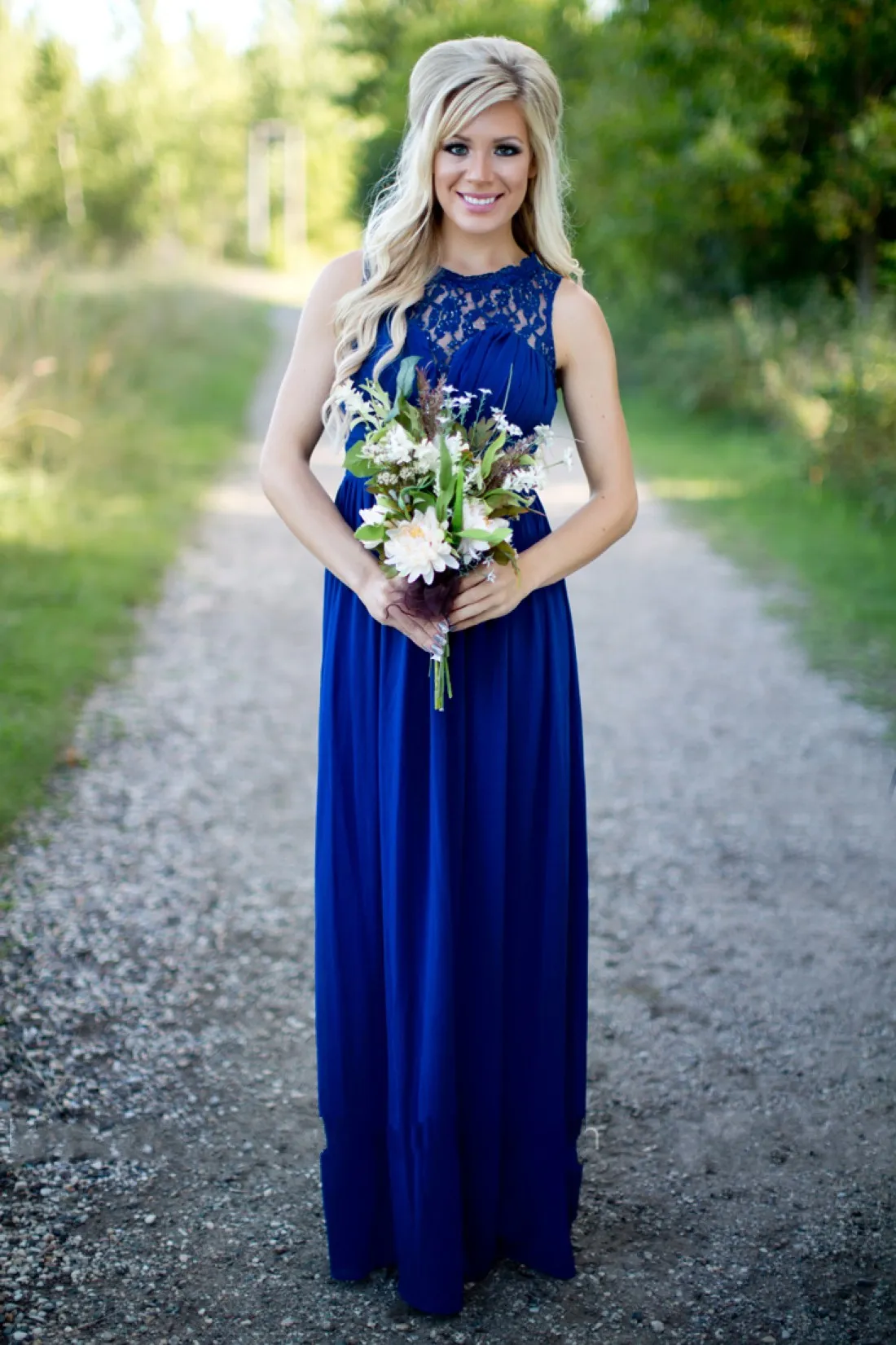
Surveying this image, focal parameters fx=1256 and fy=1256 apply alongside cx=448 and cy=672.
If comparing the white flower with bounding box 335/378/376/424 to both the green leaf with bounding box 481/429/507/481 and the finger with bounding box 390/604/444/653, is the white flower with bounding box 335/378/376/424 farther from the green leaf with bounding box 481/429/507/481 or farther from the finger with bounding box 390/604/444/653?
the finger with bounding box 390/604/444/653

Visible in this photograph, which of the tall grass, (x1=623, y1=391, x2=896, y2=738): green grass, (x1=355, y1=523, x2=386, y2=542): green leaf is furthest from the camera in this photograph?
the tall grass

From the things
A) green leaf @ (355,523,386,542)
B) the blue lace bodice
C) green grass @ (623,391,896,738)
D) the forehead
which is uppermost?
green grass @ (623,391,896,738)

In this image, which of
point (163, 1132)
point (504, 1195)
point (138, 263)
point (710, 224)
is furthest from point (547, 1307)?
point (138, 263)

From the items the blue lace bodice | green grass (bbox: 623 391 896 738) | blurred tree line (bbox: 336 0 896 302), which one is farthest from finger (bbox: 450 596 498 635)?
blurred tree line (bbox: 336 0 896 302)

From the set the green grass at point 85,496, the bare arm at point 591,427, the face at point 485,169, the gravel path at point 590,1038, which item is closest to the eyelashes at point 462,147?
the face at point 485,169

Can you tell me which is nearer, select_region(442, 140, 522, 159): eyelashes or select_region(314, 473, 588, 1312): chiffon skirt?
select_region(442, 140, 522, 159): eyelashes

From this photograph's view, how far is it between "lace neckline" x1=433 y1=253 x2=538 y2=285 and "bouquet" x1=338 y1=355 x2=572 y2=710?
12.9 inches

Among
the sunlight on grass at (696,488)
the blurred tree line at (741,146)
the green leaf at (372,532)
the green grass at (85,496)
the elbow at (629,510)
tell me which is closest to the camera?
the green leaf at (372,532)

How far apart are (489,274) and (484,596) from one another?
2.45 feet

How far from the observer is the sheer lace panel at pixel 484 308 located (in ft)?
8.70

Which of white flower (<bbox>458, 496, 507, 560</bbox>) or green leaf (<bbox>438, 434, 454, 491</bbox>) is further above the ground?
green leaf (<bbox>438, 434, 454, 491</bbox>)

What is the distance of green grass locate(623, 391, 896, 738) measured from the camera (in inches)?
320

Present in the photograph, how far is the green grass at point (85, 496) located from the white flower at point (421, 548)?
352cm

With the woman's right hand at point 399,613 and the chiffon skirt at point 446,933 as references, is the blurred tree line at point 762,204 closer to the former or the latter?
the chiffon skirt at point 446,933
